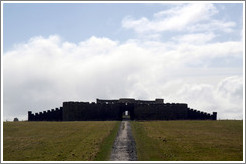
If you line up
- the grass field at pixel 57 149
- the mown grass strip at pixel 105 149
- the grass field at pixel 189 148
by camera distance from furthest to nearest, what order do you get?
the grass field at pixel 57 149
the grass field at pixel 189 148
the mown grass strip at pixel 105 149

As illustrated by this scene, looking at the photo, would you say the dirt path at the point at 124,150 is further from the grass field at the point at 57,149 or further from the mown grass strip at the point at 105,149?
the grass field at the point at 57,149

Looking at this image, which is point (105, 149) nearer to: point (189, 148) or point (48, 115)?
point (189, 148)

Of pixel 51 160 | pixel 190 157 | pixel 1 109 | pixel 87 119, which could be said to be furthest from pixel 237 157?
pixel 87 119

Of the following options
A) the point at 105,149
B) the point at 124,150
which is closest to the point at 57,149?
the point at 105,149

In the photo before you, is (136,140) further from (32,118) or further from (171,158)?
(32,118)

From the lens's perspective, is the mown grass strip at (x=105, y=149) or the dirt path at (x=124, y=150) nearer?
the dirt path at (x=124, y=150)

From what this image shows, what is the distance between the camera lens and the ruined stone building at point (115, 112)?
262 ft

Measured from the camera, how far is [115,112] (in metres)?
81.2

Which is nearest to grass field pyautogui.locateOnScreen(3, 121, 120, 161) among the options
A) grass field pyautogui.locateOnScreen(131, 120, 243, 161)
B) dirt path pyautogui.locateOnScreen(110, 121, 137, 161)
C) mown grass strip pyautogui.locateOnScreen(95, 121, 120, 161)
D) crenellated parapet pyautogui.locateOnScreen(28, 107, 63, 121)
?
mown grass strip pyautogui.locateOnScreen(95, 121, 120, 161)

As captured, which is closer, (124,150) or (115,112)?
(124,150)

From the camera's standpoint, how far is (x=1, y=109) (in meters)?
32.2

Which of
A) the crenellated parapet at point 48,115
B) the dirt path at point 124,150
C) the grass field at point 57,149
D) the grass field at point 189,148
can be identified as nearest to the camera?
the dirt path at point 124,150

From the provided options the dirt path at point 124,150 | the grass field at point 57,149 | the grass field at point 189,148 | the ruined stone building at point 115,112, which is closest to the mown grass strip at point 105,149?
the grass field at point 57,149

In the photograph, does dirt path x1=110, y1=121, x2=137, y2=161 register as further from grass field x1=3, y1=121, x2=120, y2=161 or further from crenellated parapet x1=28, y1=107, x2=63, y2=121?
crenellated parapet x1=28, y1=107, x2=63, y2=121
